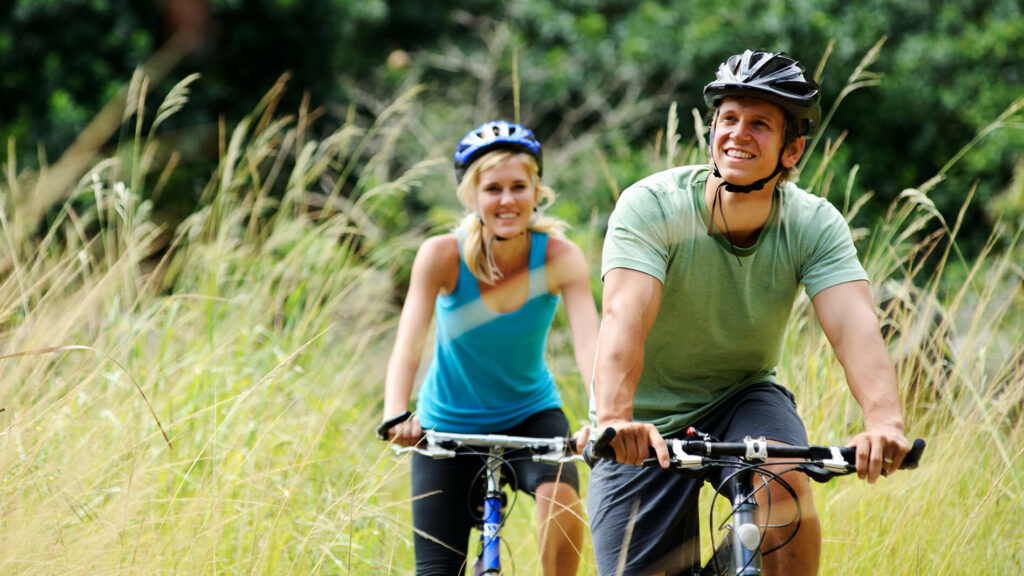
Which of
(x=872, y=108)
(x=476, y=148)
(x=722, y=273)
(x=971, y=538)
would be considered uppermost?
(x=872, y=108)

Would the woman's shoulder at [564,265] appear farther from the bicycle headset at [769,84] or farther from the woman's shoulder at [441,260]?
the bicycle headset at [769,84]

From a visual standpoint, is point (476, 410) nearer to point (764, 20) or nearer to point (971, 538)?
point (971, 538)

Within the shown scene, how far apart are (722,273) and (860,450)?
64cm

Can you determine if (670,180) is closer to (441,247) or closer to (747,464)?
(747,464)

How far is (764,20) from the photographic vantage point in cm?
1123

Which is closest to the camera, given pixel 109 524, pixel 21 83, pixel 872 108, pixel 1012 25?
pixel 109 524

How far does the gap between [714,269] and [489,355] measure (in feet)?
3.63

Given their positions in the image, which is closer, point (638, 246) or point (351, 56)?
point (638, 246)

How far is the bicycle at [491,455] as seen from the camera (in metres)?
3.08

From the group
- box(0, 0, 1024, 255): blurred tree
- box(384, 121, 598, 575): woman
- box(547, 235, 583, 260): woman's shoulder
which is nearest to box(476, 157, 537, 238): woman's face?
box(384, 121, 598, 575): woman

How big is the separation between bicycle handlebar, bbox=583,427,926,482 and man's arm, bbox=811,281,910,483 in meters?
0.03

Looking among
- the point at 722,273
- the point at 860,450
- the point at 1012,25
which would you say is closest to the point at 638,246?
the point at 722,273

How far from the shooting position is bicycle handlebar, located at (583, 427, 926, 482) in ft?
7.24

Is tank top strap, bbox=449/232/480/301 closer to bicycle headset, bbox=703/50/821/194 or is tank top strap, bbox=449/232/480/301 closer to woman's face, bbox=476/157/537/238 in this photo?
woman's face, bbox=476/157/537/238
